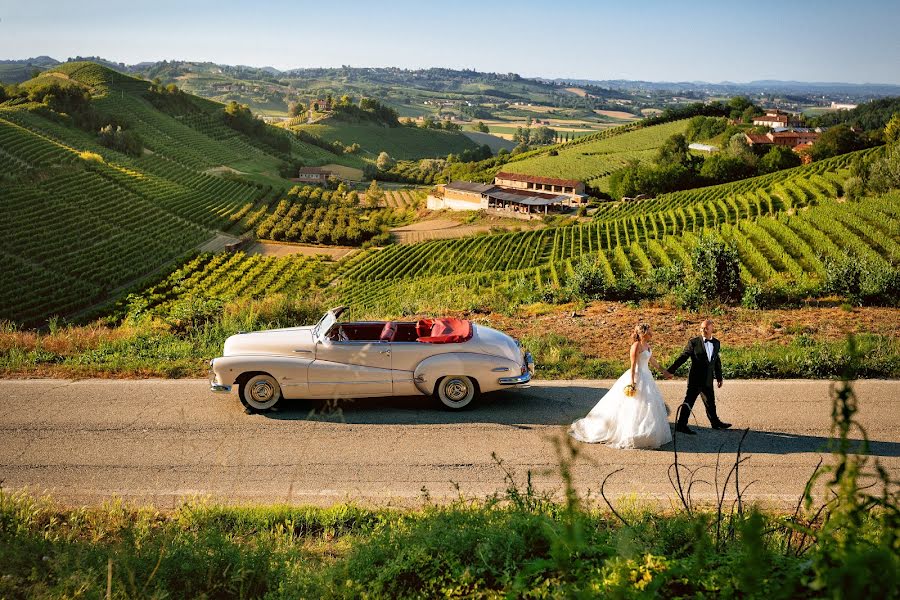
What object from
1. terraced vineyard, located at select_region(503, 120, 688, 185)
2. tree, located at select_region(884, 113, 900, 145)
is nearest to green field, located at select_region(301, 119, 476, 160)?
terraced vineyard, located at select_region(503, 120, 688, 185)

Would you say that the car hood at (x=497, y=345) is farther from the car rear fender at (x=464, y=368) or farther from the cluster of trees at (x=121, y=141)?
the cluster of trees at (x=121, y=141)

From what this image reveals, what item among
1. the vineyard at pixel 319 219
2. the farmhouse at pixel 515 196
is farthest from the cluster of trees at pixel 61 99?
the farmhouse at pixel 515 196

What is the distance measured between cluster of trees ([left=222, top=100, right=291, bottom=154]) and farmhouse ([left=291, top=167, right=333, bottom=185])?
21226 millimetres

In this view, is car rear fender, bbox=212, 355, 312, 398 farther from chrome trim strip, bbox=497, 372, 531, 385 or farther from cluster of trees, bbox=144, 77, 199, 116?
cluster of trees, bbox=144, 77, 199, 116

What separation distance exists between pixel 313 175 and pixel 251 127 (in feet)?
99.8

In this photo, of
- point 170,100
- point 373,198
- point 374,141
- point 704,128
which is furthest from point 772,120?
point 170,100

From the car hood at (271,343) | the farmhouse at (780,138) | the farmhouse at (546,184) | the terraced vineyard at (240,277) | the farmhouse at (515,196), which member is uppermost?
the farmhouse at (780,138)

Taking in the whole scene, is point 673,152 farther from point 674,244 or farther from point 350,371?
point 350,371

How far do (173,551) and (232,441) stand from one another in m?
3.41

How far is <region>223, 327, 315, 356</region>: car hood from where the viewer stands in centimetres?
962

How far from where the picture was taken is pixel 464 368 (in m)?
9.51

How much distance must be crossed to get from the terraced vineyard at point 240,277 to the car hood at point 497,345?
1673 inches

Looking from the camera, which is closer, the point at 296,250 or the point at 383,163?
the point at 296,250

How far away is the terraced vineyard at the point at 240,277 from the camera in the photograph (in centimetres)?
5325
